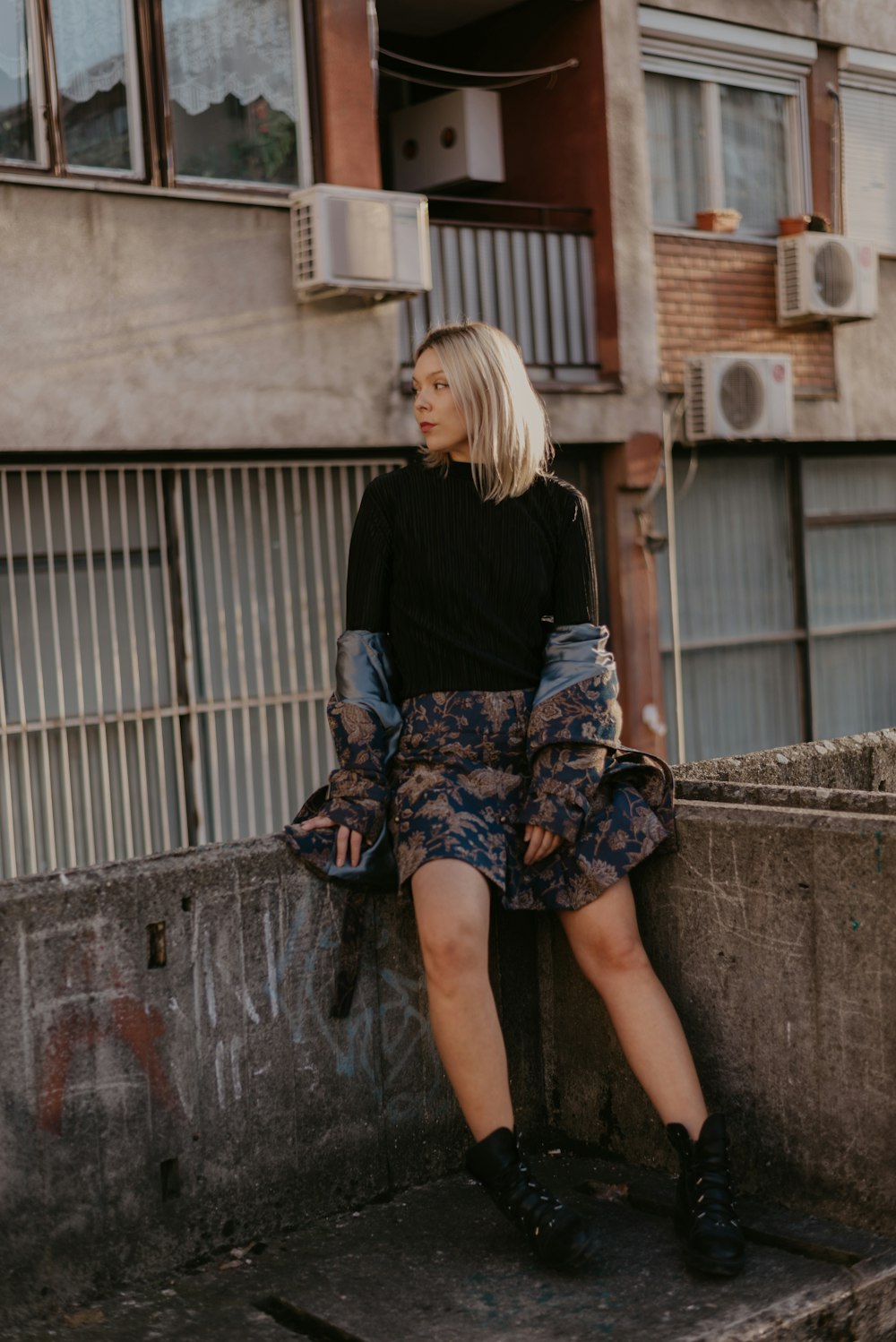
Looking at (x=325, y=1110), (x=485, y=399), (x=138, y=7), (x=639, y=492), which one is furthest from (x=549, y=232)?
(x=325, y=1110)

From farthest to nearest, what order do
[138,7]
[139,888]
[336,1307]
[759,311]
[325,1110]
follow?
1. [759,311]
2. [138,7]
3. [325,1110]
4. [139,888]
5. [336,1307]

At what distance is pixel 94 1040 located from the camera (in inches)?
156

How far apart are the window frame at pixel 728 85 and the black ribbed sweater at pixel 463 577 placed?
28.3 ft

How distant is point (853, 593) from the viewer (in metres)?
14.5

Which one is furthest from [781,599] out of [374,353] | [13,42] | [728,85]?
[13,42]

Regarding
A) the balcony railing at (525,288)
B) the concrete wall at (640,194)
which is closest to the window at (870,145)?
the concrete wall at (640,194)

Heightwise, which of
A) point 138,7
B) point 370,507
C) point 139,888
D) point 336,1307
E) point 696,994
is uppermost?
point 138,7

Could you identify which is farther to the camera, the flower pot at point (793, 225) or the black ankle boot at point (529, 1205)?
the flower pot at point (793, 225)

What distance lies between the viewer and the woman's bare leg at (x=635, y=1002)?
4.12 m

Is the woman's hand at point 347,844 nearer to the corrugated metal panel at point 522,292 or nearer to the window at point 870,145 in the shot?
the corrugated metal panel at point 522,292

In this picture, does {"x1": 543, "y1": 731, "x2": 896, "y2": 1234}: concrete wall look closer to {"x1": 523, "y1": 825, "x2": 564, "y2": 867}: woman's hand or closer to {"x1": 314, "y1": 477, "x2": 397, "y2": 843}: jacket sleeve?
{"x1": 523, "y1": 825, "x2": 564, "y2": 867}: woman's hand

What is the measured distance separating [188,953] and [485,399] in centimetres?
156

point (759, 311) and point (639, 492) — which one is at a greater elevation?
point (759, 311)

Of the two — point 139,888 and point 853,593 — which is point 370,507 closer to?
point 139,888
